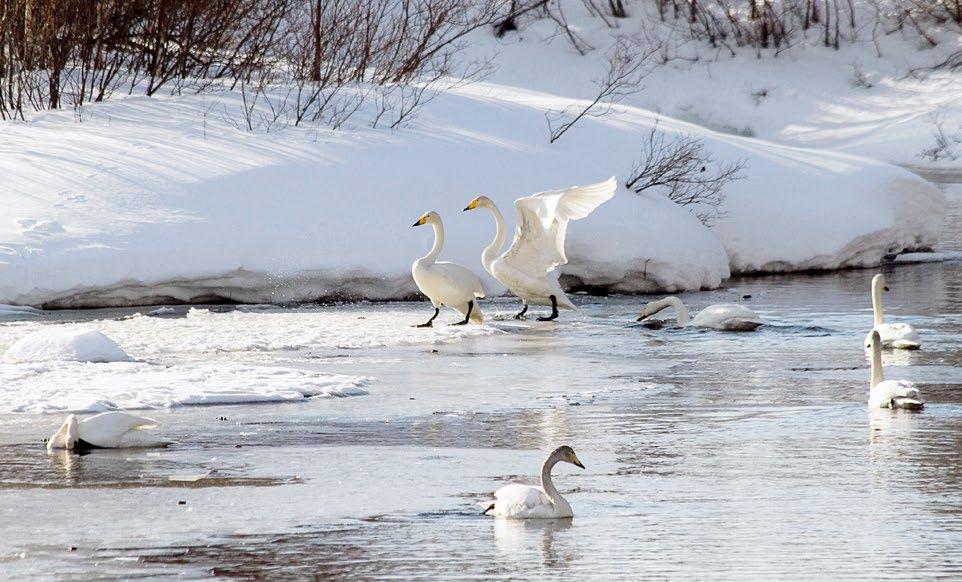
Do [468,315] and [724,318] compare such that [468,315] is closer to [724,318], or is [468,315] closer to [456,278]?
[456,278]

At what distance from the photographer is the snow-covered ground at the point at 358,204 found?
15969 mm

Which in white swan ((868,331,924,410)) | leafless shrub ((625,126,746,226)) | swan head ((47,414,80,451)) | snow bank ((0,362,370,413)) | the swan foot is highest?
leafless shrub ((625,126,746,226))

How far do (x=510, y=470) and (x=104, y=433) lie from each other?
1979mm

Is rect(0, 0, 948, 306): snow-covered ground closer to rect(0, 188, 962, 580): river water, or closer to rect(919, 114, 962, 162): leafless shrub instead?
rect(0, 188, 962, 580): river water

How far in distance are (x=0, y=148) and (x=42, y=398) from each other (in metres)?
9.39

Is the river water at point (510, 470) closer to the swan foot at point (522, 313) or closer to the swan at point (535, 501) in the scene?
the swan at point (535, 501)

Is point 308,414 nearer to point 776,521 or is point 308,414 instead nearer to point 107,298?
point 776,521

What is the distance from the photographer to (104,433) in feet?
25.2

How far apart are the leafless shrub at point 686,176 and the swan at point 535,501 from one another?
43.6 feet

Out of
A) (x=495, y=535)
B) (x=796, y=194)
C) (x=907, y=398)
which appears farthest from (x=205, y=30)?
(x=495, y=535)

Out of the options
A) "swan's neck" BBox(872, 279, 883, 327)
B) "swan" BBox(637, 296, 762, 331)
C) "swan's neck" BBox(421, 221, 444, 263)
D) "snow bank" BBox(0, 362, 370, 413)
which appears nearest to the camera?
"snow bank" BBox(0, 362, 370, 413)

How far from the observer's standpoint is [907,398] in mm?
8977

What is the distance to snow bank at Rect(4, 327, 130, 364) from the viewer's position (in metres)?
10.8

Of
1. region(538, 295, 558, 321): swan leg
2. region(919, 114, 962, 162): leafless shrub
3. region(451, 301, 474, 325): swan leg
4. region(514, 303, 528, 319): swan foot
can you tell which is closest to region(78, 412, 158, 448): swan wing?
region(451, 301, 474, 325): swan leg
